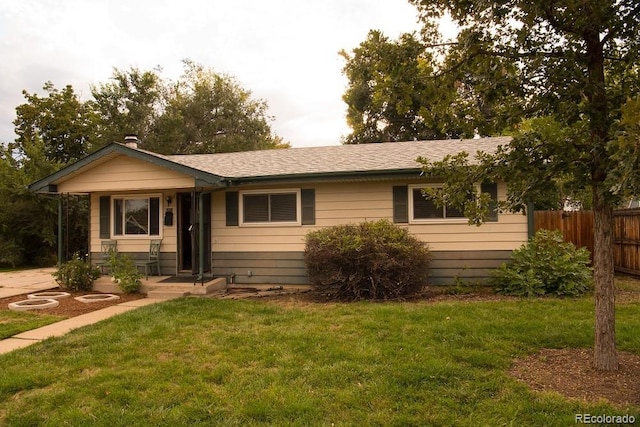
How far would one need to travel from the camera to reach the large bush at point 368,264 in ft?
24.6

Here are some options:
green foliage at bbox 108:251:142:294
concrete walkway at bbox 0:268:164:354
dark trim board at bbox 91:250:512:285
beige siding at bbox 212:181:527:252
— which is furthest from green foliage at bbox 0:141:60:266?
beige siding at bbox 212:181:527:252

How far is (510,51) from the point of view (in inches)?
160

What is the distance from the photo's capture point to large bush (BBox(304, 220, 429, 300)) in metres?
7.50

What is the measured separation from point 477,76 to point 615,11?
1184mm

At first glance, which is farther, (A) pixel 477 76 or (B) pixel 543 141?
(A) pixel 477 76

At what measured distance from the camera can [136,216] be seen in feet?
34.8

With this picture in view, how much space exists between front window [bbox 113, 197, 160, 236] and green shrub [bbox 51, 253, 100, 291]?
1.44 meters

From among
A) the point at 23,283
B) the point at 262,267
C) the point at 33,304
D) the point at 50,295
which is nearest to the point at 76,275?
the point at 50,295

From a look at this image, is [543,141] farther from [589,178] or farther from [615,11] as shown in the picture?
[615,11]

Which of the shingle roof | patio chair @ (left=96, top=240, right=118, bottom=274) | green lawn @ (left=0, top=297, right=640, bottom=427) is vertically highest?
the shingle roof

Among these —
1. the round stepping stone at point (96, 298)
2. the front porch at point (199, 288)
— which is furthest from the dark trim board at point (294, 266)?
the round stepping stone at point (96, 298)

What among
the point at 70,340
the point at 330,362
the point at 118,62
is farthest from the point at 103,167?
the point at 118,62

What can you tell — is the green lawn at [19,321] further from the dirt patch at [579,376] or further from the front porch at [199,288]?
the dirt patch at [579,376]

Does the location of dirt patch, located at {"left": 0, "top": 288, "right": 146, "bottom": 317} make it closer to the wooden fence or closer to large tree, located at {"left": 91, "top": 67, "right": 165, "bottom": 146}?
the wooden fence
